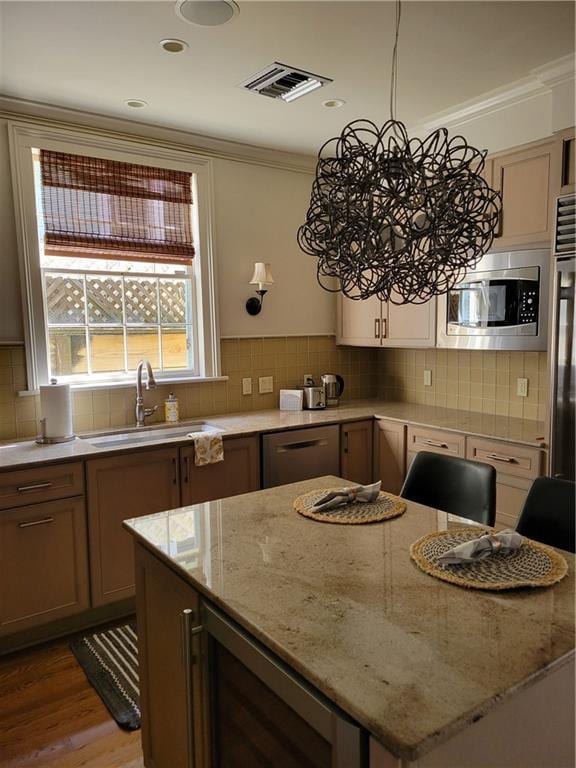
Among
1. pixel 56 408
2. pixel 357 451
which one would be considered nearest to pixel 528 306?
pixel 357 451

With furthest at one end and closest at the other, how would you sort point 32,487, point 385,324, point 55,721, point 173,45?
point 385,324 < point 32,487 < point 173,45 < point 55,721

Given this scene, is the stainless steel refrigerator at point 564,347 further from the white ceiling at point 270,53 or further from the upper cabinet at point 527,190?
the white ceiling at point 270,53

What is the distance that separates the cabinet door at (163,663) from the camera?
1.53 meters

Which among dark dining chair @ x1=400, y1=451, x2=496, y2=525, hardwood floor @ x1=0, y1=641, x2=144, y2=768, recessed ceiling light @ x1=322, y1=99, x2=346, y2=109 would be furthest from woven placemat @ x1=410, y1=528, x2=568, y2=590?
recessed ceiling light @ x1=322, y1=99, x2=346, y2=109

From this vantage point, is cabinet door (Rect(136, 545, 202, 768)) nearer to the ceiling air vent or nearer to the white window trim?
the white window trim

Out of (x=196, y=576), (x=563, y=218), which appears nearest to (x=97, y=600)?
(x=196, y=576)

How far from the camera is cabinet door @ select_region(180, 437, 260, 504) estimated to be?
10.00 feet

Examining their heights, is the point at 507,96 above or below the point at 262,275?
above

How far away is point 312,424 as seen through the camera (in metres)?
3.45

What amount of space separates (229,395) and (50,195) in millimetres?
1626

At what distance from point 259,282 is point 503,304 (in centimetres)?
155

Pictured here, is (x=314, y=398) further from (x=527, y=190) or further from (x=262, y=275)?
(x=527, y=190)

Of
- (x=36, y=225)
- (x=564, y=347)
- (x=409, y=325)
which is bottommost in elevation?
(x=564, y=347)

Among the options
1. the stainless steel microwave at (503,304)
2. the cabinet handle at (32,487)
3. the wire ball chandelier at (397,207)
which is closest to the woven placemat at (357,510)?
the wire ball chandelier at (397,207)
